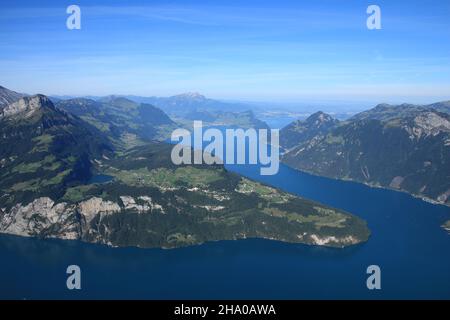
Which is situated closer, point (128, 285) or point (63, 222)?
point (128, 285)

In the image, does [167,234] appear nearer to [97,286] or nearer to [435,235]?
[97,286]

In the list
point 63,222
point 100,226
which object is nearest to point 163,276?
point 100,226
